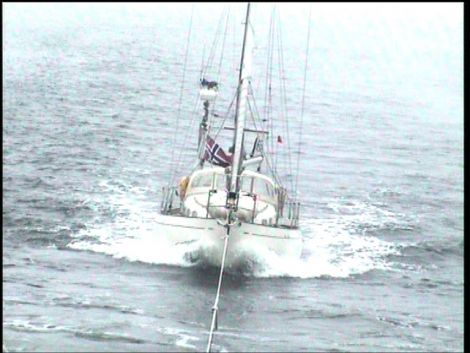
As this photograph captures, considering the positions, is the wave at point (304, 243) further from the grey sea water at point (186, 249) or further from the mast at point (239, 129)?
the mast at point (239, 129)

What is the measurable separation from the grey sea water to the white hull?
653 mm

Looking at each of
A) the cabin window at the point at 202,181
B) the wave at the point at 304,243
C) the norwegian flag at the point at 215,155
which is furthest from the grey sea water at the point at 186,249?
the norwegian flag at the point at 215,155

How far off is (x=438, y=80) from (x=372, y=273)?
66.2 m

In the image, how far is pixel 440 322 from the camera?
3228 centimetres

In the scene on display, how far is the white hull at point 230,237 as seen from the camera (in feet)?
117

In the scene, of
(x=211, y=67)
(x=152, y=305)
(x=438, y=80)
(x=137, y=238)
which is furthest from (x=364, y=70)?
(x=152, y=305)

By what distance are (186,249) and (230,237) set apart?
1784mm

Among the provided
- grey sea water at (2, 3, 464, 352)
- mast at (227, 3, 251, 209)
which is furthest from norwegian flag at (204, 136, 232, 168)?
grey sea water at (2, 3, 464, 352)

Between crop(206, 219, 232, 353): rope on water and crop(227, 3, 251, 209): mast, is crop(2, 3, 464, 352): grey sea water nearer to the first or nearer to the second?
crop(206, 219, 232, 353): rope on water

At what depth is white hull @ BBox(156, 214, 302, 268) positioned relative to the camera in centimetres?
3572

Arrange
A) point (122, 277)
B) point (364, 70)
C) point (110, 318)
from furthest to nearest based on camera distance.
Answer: point (364, 70)
point (122, 277)
point (110, 318)

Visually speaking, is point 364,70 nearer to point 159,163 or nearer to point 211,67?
point 211,67

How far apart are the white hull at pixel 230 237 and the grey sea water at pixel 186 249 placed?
2.14 ft

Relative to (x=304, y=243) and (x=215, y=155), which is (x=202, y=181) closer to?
(x=215, y=155)
